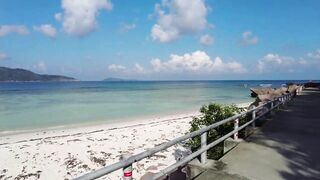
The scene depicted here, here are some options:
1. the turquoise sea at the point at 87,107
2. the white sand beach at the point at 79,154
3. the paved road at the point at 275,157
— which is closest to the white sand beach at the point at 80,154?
the white sand beach at the point at 79,154

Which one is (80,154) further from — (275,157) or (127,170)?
(127,170)

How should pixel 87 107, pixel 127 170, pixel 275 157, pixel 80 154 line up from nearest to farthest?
pixel 127 170 → pixel 275 157 → pixel 80 154 → pixel 87 107

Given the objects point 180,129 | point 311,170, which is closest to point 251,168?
point 311,170

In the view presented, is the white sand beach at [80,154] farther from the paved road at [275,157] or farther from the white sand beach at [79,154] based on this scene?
the paved road at [275,157]

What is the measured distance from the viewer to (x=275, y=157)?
7.92m

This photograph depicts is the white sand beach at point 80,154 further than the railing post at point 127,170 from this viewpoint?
Yes

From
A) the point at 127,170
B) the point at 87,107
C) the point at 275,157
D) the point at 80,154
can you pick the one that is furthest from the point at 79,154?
the point at 87,107

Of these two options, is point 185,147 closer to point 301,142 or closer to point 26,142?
point 301,142

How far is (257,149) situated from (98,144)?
1069 cm

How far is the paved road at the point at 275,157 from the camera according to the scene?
6469 mm

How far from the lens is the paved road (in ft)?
21.2

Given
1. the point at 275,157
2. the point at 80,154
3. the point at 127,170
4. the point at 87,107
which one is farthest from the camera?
the point at 87,107

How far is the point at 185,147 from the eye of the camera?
15.0 meters

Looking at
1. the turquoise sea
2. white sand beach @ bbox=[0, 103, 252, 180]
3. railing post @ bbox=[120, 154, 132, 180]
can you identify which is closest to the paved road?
railing post @ bbox=[120, 154, 132, 180]
